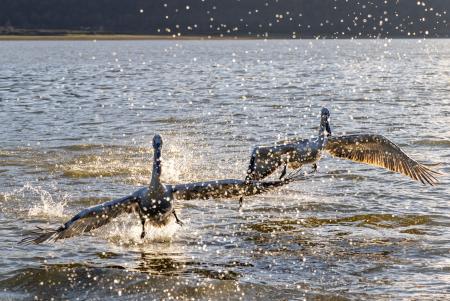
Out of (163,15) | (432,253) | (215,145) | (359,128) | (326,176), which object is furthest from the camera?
(163,15)

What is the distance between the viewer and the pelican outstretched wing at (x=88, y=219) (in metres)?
13.3

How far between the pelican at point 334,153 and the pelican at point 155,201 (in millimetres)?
2298

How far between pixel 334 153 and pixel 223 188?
479 cm

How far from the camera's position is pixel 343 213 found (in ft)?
59.1

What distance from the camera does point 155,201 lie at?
14.5 m

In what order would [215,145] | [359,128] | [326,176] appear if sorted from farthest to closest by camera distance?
[359,128] → [215,145] → [326,176]

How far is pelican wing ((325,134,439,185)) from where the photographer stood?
57.8 feet

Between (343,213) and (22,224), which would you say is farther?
(343,213)

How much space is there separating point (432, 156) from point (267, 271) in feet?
38.7

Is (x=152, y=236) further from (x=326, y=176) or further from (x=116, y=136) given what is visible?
(x=116, y=136)

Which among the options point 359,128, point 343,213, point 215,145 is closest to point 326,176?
point 343,213

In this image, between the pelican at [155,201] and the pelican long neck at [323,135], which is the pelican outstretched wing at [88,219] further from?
the pelican long neck at [323,135]

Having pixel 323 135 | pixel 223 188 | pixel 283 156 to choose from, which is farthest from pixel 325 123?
pixel 223 188

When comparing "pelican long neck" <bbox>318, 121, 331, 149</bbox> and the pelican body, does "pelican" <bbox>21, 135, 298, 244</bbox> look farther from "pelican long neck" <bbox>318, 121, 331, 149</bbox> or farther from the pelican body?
"pelican long neck" <bbox>318, 121, 331, 149</bbox>
